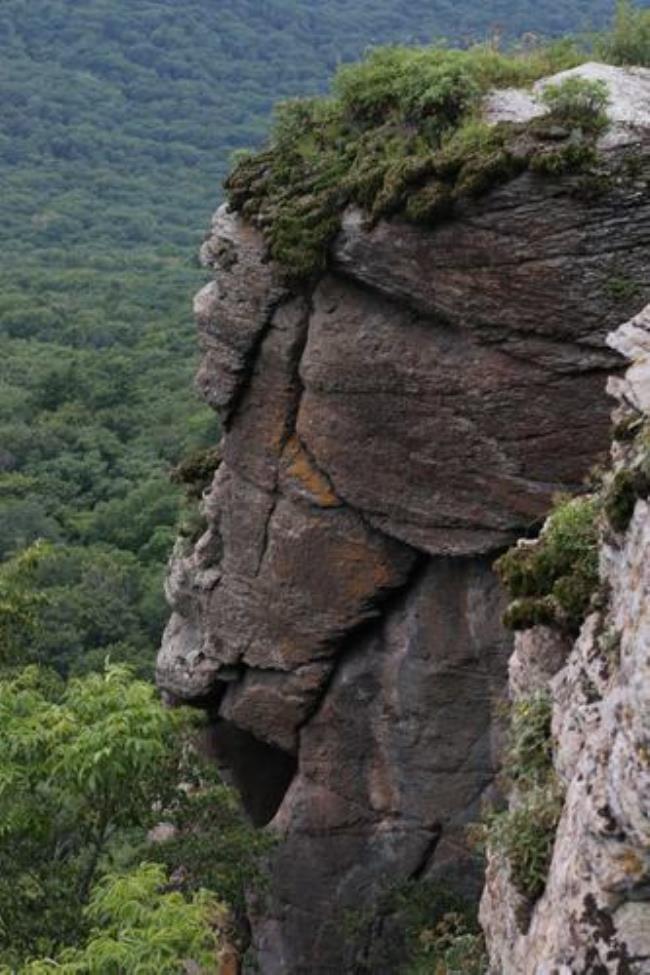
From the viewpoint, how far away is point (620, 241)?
12273 millimetres

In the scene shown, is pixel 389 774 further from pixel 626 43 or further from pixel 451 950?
pixel 626 43

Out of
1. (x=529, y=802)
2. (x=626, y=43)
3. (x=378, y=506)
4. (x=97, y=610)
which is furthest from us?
(x=97, y=610)

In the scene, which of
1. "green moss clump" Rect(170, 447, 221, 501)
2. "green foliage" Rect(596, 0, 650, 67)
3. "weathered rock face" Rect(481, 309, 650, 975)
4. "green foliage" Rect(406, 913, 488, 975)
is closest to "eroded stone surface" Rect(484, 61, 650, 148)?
"green foliage" Rect(596, 0, 650, 67)

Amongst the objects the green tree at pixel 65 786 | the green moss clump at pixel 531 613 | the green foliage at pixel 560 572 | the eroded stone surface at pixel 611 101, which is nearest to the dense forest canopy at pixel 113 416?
the green tree at pixel 65 786

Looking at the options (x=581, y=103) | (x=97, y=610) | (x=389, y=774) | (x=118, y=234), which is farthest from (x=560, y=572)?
(x=118, y=234)

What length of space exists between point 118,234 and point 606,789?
108826mm

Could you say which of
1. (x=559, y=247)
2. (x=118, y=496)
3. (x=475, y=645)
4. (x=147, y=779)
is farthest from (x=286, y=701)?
(x=118, y=496)

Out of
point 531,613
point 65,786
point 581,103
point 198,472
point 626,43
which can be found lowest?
point 65,786

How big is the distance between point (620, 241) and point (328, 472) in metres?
3.76

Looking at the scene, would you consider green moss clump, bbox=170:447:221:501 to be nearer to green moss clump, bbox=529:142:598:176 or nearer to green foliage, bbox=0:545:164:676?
green moss clump, bbox=529:142:598:176

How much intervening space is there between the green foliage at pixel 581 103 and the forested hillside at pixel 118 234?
123 inches

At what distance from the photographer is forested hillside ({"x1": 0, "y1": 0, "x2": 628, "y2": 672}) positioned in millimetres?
43625

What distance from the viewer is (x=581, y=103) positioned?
1257 cm

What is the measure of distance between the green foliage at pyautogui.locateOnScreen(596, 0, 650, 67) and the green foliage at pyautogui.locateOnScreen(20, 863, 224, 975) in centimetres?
924
